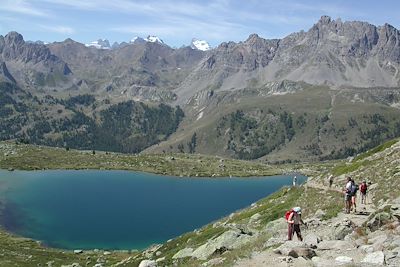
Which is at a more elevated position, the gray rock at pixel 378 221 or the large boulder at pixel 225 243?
the gray rock at pixel 378 221

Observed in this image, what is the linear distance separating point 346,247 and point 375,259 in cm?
341

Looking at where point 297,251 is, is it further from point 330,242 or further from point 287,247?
point 330,242

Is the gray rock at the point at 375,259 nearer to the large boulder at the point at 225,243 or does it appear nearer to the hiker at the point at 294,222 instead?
the hiker at the point at 294,222

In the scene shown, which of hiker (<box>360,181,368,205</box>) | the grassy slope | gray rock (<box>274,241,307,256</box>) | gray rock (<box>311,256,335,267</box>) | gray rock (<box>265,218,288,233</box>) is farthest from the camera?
hiker (<box>360,181,368,205</box>)

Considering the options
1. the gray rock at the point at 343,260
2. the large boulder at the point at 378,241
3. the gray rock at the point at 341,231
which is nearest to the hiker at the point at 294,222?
the gray rock at the point at 341,231

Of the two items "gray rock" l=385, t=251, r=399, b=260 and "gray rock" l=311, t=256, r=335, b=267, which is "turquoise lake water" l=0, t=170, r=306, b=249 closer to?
"gray rock" l=311, t=256, r=335, b=267

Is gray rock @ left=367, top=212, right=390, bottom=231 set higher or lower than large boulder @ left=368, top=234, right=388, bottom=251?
higher

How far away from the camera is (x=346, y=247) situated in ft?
81.5

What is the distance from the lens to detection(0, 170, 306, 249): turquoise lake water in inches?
4486

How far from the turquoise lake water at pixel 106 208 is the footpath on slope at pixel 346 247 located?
8122 centimetres

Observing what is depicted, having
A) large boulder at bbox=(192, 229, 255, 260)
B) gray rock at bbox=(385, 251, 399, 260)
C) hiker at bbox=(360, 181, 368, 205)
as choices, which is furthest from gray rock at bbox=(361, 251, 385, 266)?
hiker at bbox=(360, 181, 368, 205)

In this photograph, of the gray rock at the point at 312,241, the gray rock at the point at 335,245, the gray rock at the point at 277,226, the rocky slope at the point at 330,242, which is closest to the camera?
the rocky slope at the point at 330,242

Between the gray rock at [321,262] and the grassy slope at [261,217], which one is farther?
the grassy slope at [261,217]

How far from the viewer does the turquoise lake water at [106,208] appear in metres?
114
